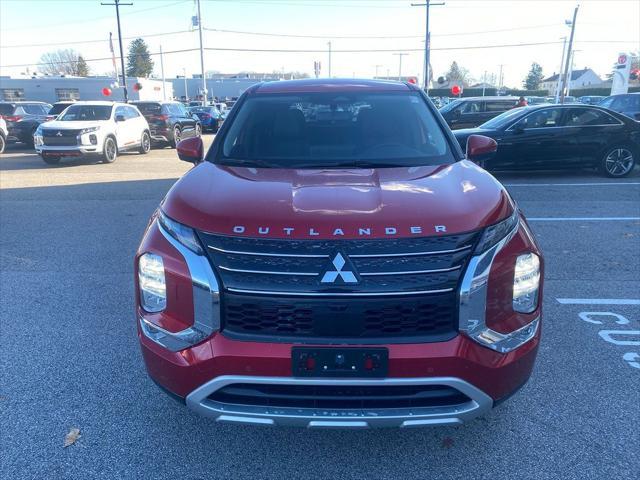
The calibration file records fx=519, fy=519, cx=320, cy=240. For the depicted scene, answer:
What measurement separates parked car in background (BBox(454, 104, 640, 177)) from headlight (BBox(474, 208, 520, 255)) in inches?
345

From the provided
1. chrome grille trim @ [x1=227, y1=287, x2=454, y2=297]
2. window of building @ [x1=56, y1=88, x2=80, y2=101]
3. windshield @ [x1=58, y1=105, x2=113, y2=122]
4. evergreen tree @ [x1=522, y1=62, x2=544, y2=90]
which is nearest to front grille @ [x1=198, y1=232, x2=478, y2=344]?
chrome grille trim @ [x1=227, y1=287, x2=454, y2=297]

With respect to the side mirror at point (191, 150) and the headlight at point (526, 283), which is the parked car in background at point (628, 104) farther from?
the headlight at point (526, 283)

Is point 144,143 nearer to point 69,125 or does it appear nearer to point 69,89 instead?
point 69,125

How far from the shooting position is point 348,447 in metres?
2.75

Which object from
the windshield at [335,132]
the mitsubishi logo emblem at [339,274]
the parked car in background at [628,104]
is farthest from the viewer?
the parked car in background at [628,104]

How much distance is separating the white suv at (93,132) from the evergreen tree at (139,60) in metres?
84.6

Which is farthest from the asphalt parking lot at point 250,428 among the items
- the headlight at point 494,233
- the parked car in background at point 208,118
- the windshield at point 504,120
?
the parked car in background at point 208,118

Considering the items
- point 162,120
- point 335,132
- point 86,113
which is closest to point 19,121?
point 86,113

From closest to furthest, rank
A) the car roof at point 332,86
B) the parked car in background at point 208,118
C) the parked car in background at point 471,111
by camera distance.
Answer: the car roof at point 332,86 → the parked car in background at point 471,111 → the parked car in background at point 208,118

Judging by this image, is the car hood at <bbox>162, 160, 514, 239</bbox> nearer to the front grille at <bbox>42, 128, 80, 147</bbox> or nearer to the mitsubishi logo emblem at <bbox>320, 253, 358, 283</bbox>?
the mitsubishi logo emblem at <bbox>320, 253, 358, 283</bbox>

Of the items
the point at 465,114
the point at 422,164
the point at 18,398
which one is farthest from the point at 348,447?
the point at 465,114

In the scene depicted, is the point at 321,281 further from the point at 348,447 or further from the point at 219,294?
the point at 348,447

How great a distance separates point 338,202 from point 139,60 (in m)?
103

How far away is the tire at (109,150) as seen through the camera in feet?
49.8
